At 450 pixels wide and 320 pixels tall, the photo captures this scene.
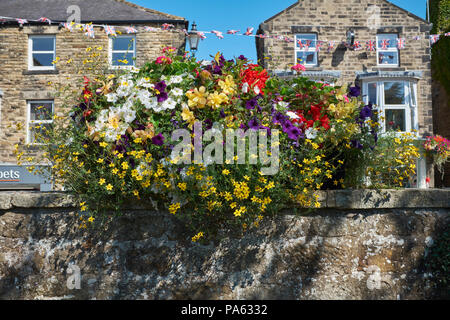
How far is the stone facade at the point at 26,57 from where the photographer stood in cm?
1348

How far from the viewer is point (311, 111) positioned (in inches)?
113

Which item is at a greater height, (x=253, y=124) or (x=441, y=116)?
(x=441, y=116)

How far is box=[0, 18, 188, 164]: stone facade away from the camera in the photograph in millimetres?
13484

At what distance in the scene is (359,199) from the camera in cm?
262

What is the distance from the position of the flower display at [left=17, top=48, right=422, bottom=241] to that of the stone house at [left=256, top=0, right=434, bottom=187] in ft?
40.0

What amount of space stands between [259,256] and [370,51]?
557 inches

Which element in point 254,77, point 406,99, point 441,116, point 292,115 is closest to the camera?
point 292,115

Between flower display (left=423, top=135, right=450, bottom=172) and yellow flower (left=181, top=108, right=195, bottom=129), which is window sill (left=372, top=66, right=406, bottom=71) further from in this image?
yellow flower (left=181, top=108, right=195, bottom=129)

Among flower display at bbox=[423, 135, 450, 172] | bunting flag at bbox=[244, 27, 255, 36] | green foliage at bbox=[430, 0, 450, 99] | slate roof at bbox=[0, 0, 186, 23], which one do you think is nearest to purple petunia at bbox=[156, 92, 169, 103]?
bunting flag at bbox=[244, 27, 255, 36]

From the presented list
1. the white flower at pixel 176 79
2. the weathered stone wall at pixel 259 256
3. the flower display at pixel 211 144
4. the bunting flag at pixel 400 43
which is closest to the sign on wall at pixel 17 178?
the weathered stone wall at pixel 259 256

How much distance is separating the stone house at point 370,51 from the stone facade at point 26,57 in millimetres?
4431

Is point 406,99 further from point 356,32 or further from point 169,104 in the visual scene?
point 169,104

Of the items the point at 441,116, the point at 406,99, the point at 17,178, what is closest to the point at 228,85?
the point at 17,178

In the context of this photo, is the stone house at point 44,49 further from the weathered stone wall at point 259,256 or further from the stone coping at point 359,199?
the weathered stone wall at point 259,256
